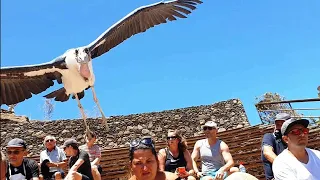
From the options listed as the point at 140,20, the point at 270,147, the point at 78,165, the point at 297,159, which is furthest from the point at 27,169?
the point at 140,20

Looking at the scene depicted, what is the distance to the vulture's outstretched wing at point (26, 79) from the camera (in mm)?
4895

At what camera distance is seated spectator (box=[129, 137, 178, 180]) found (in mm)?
2607

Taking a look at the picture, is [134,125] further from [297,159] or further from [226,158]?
[297,159]

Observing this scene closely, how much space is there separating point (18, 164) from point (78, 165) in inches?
23.8

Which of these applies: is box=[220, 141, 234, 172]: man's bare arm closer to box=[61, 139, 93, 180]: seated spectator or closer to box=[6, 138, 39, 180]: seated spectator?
box=[61, 139, 93, 180]: seated spectator

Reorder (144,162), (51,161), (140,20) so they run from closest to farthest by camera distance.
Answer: (144,162) < (51,161) < (140,20)

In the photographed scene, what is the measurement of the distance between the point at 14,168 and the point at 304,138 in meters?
2.82

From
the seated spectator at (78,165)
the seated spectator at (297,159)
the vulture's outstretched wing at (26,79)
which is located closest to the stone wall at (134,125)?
the vulture's outstretched wing at (26,79)

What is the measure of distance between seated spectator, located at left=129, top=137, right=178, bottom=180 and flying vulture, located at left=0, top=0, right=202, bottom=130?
212 centimetres

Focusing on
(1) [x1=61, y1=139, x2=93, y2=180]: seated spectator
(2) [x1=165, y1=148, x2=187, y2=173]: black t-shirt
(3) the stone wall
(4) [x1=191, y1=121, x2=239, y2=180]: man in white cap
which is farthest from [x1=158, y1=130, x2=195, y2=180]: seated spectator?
(3) the stone wall

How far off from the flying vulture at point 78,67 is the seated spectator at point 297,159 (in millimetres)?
2742

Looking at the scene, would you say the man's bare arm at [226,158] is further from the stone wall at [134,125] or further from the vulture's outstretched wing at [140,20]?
the stone wall at [134,125]

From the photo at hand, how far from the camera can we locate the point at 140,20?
7.73m

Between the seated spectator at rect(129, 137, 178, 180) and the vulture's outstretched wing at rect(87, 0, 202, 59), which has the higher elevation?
the vulture's outstretched wing at rect(87, 0, 202, 59)
